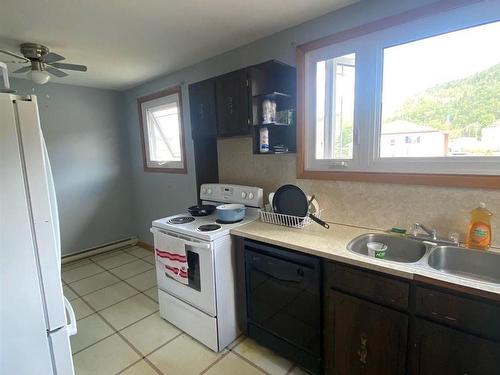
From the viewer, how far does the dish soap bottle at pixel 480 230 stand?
4.39ft

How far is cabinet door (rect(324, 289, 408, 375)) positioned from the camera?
126 cm

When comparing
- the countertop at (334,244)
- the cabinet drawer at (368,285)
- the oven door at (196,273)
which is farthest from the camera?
the oven door at (196,273)

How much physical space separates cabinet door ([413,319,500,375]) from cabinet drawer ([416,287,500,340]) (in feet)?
0.12

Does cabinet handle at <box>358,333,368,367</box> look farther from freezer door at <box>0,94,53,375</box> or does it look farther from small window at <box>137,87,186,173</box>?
small window at <box>137,87,186,173</box>

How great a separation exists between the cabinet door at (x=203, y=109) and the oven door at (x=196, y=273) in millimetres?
939

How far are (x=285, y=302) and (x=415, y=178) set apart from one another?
3.67 ft

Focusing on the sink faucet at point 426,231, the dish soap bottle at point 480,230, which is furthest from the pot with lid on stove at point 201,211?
the dish soap bottle at point 480,230

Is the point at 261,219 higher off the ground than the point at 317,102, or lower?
lower

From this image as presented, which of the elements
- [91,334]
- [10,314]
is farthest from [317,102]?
[91,334]

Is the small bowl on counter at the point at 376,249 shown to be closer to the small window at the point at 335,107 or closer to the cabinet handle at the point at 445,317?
the cabinet handle at the point at 445,317

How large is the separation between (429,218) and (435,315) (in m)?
0.64

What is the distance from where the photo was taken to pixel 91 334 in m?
2.16

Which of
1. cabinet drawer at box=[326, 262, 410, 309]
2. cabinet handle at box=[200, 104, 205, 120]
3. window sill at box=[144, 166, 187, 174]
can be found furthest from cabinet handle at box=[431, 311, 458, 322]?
window sill at box=[144, 166, 187, 174]

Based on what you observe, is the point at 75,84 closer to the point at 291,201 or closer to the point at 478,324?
the point at 291,201
